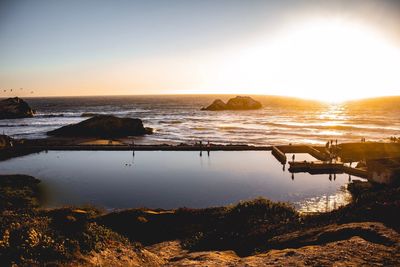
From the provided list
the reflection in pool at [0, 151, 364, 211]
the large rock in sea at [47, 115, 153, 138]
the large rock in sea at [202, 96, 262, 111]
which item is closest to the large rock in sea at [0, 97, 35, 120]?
the large rock in sea at [47, 115, 153, 138]

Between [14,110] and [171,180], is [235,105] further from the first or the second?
[171,180]

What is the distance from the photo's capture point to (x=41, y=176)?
36594 mm

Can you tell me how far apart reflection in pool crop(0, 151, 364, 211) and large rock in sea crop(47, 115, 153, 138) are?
2458 cm

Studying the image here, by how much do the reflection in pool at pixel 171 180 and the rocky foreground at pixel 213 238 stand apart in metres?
5.99

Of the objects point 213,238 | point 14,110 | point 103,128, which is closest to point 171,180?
point 213,238

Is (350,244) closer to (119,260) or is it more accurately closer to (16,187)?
(119,260)

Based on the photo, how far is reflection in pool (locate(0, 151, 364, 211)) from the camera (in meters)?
27.8

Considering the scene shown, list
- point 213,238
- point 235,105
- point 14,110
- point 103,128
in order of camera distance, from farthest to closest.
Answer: point 235,105
point 14,110
point 103,128
point 213,238

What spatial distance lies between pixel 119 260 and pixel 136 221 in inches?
290

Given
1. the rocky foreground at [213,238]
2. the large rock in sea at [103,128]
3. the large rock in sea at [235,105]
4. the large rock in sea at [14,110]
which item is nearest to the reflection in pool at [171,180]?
the rocky foreground at [213,238]

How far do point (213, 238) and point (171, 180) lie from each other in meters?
18.2

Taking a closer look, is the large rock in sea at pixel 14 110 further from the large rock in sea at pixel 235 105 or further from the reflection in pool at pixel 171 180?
the reflection in pool at pixel 171 180

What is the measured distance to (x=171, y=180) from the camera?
34.6m

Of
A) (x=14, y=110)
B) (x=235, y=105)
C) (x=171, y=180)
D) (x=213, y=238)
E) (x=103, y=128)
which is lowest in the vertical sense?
(x=171, y=180)
